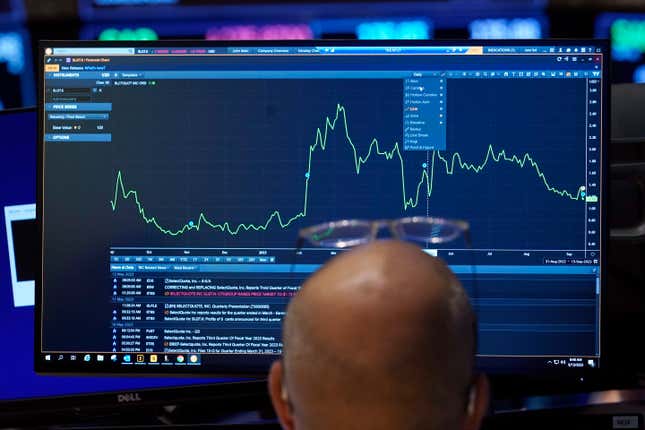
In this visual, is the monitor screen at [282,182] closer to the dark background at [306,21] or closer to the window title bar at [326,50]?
the window title bar at [326,50]

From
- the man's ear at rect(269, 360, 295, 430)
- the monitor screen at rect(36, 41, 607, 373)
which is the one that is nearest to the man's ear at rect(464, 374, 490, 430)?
the man's ear at rect(269, 360, 295, 430)

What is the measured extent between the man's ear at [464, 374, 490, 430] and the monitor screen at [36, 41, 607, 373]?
53cm

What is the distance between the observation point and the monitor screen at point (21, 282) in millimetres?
1254

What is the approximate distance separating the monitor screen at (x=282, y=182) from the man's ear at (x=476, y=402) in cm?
53

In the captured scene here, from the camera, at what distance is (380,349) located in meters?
0.55

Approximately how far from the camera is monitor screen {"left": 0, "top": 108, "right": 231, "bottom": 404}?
1254mm

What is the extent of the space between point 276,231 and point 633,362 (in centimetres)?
62

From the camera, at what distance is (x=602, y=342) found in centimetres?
117

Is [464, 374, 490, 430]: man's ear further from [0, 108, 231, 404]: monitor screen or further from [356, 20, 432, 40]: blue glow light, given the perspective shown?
[356, 20, 432, 40]: blue glow light

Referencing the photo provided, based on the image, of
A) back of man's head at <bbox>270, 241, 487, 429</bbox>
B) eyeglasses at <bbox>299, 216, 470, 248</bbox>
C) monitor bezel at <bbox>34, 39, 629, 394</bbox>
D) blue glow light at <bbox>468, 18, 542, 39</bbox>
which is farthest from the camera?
blue glow light at <bbox>468, 18, 542, 39</bbox>

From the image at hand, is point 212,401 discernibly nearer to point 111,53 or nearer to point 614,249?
point 111,53

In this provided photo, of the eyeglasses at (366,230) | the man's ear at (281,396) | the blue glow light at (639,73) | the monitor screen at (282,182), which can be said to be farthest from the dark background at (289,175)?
the blue glow light at (639,73)

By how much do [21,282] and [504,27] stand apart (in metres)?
3.22

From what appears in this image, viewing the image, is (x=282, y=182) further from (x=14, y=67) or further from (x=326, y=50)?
(x=14, y=67)
